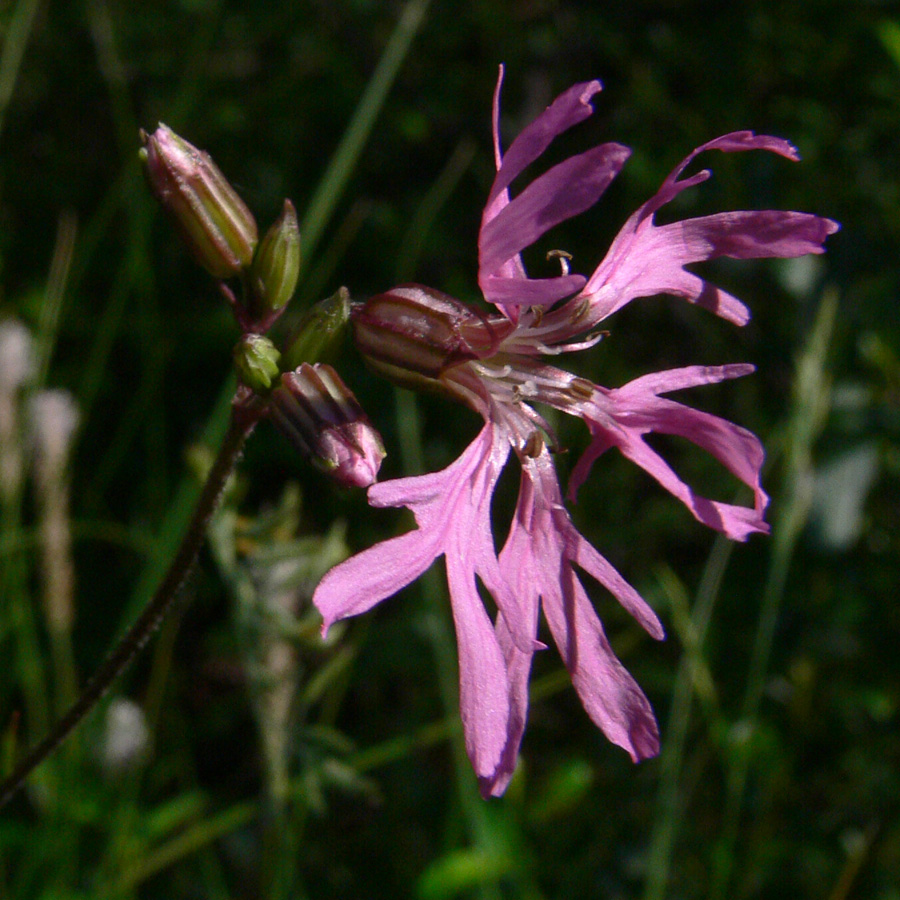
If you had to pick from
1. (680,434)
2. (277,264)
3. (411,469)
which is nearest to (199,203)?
(277,264)

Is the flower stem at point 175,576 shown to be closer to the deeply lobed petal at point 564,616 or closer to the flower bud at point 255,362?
the flower bud at point 255,362

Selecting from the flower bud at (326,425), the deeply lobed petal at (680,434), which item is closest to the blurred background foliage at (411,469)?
the deeply lobed petal at (680,434)

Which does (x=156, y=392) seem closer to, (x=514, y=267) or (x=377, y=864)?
(x=377, y=864)

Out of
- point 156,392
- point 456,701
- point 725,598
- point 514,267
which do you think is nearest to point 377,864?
point 456,701

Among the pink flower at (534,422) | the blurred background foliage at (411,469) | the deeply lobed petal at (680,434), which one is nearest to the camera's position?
the pink flower at (534,422)

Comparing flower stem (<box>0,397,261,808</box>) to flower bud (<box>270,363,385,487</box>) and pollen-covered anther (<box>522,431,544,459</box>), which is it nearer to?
flower bud (<box>270,363,385,487</box>)
